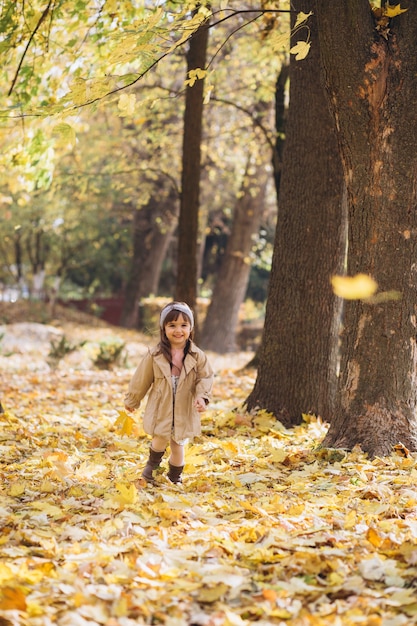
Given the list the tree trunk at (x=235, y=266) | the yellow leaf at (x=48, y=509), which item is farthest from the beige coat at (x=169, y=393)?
the tree trunk at (x=235, y=266)

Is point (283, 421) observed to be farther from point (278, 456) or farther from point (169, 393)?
point (169, 393)

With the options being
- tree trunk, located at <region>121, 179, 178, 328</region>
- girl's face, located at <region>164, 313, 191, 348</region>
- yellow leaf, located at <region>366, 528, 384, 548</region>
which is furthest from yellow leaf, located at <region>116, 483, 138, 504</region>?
tree trunk, located at <region>121, 179, 178, 328</region>

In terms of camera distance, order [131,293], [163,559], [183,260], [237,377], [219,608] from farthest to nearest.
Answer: [131,293], [237,377], [183,260], [163,559], [219,608]

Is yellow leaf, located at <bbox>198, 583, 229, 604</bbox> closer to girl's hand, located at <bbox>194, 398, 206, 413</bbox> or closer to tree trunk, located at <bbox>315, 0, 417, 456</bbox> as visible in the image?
girl's hand, located at <bbox>194, 398, 206, 413</bbox>

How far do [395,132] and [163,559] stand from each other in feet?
11.2

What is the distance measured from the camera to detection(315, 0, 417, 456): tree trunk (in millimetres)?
5102

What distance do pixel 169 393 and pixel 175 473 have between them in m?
0.59

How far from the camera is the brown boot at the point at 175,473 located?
5082 millimetres

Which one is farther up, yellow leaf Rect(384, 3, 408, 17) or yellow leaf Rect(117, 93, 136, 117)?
yellow leaf Rect(384, 3, 408, 17)

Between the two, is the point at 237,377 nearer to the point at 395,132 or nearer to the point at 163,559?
the point at 395,132

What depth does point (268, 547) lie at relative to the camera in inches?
139

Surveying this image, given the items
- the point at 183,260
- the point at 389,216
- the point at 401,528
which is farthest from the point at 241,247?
the point at 401,528

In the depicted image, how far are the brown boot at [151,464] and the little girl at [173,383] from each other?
0.04 m

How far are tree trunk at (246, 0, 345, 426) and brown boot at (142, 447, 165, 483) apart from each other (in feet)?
6.86
